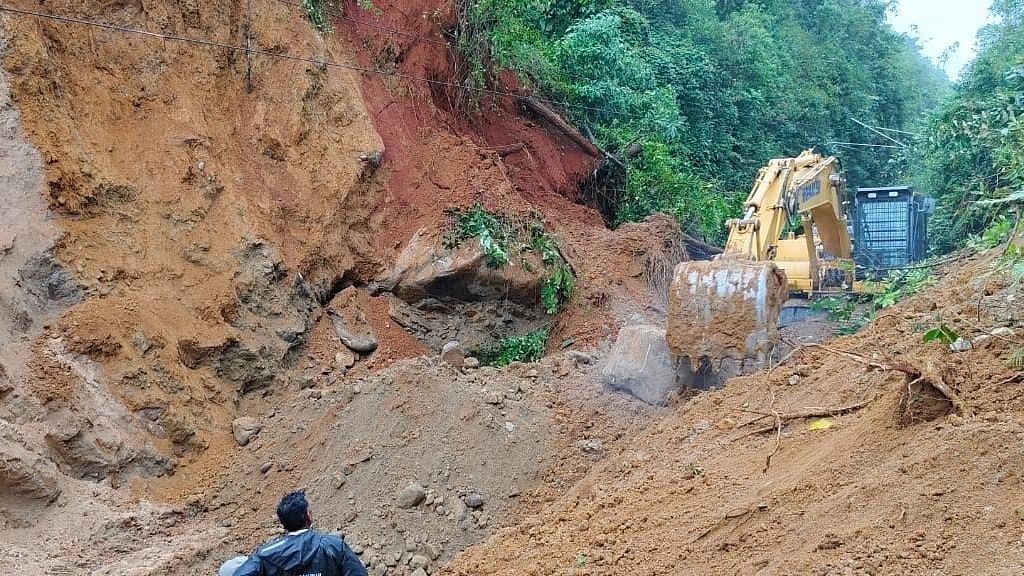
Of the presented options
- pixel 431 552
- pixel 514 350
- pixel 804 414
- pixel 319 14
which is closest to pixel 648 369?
pixel 804 414

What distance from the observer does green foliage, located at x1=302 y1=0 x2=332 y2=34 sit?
11.0 metres

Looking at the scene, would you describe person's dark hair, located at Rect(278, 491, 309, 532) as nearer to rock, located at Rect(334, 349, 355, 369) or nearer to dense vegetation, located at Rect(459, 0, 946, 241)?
rock, located at Rect(334, 349, 355, 369)

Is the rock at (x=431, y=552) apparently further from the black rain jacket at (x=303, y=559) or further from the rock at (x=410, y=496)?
the black rain jacket at (x=303, y=559)

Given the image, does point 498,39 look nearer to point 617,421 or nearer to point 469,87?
point 469,87

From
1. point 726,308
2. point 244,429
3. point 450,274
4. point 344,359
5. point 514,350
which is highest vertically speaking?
point 450,274

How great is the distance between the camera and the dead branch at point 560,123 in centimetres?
1377

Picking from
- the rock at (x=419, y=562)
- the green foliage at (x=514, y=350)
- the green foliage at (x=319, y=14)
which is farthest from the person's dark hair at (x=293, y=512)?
the green foliage at (x=319, y=14)

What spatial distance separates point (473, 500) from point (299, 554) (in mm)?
2619

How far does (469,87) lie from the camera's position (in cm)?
1262

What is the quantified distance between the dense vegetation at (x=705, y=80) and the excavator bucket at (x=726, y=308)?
22.3ft

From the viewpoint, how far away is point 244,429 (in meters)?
8.11

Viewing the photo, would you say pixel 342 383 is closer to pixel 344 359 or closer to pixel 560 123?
pixel 344 359

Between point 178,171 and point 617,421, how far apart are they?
519 cm

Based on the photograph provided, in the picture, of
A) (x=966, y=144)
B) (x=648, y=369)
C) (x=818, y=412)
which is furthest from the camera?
(x=966, y=144)
